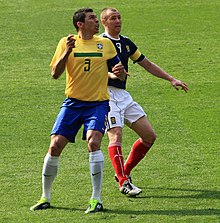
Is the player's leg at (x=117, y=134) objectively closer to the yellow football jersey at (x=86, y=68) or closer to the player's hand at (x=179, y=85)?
the player's hand at (x=179, y=85)

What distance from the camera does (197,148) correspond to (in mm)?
12844

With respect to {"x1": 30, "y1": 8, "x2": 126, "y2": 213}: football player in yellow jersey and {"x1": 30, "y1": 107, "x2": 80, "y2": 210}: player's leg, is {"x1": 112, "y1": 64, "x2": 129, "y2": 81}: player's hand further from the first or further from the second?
{"x1": 30, "y1": 107, "x2": 80, "y2": 210}: player's leg

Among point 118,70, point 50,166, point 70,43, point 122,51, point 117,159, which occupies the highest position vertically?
point 70,43

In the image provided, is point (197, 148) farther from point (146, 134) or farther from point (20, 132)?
point (20, 132)

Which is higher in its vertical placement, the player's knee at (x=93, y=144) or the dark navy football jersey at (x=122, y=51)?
the dark navy football jersey at (x=122, y=51)

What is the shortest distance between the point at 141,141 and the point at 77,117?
1357 mm

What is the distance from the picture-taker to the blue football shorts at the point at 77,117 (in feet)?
33.3

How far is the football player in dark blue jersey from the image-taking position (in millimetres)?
11000

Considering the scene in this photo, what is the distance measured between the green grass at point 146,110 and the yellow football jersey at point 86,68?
49.0 inches

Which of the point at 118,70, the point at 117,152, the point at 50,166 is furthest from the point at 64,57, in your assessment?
the point at 117,152

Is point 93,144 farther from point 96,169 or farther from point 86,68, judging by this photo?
point 86,68

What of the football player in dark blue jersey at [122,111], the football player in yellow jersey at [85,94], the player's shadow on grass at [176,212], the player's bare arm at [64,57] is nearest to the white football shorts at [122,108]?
the football player in dark blue jersey at [122,111]

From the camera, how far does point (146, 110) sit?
15.1 m

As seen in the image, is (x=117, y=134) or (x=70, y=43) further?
(x=117, y=134)
